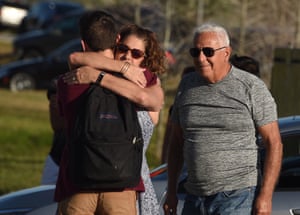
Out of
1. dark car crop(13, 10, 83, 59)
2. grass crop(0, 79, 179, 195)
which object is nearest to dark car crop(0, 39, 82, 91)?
grass crop(0, 79, 179, 195)

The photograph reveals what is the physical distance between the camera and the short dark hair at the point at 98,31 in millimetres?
4918

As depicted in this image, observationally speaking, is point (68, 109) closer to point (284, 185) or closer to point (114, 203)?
point (114, 203)

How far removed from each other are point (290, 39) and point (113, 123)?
9924 mm

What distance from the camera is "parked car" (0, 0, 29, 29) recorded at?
124ft

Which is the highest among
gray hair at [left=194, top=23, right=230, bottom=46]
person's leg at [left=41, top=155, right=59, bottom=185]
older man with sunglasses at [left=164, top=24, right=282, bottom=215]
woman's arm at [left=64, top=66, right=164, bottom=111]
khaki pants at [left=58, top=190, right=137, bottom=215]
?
gray hair at [left=194, top=23, right=230, bottom=46]

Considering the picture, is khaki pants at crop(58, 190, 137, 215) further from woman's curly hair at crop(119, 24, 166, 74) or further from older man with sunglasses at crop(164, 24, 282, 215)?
woman's curly hair at crop(119, 24, 166, 74)

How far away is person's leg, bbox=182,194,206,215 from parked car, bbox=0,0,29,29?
3186 centimetres

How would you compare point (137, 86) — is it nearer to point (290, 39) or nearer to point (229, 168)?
point (229, 168)

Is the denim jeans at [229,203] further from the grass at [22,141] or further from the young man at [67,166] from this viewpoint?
the grass at [22,141]

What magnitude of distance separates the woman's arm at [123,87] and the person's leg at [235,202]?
0.58 m

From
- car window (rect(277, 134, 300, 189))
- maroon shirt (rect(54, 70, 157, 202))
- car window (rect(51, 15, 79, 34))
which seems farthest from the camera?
car window (rect(51, 15, 79, 34))

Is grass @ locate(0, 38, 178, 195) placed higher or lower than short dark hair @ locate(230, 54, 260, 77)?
lower

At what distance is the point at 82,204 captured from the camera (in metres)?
4.88

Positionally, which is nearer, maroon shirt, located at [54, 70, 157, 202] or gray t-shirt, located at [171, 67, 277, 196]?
maroon shirt, located at [54, 70, 157, 202]
